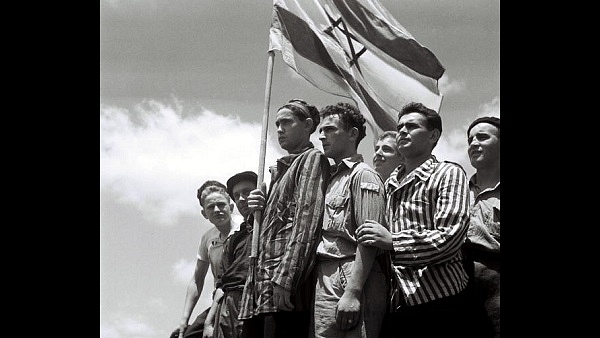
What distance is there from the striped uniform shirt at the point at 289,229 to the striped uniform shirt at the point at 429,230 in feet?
1.84

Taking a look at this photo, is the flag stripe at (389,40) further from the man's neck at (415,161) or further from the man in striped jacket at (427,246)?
the man in striped jacket at (427,246)

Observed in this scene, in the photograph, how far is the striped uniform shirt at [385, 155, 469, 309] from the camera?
8.07 metres

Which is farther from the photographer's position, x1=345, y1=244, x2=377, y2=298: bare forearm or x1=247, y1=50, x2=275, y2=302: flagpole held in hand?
x1=247, y1=50, x2=275, y2=302: flagpole held in hand

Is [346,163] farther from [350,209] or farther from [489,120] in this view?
[489,120]

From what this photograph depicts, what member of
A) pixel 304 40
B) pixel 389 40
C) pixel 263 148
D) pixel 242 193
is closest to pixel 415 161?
pixel 263 148

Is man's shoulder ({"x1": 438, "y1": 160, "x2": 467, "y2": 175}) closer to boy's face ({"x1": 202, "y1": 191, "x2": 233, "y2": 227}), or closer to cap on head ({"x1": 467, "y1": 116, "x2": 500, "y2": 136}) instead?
cap on head ({"x1": 467, "y1": 116, "x2": 500, "y2": 136})

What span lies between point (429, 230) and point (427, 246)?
15 cm

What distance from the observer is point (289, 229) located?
8594 mm

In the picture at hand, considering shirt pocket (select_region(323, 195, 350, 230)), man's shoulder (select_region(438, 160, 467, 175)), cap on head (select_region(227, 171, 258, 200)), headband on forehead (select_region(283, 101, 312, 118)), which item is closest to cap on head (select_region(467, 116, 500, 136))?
man's shoulder (select_region(438, 160, 467, 175))

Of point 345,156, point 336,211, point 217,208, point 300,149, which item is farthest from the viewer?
point 217,208

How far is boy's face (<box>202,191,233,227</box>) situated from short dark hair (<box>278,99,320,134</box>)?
1186mm

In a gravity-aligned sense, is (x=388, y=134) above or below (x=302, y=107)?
below

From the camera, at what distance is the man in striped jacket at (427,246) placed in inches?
316
